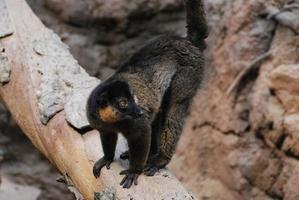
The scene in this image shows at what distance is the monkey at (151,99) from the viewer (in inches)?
128

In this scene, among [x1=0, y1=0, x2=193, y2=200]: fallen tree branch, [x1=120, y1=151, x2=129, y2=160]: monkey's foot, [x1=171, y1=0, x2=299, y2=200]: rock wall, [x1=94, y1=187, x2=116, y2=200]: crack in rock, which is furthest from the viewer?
[x1=171, y1=0, x2=299, y2=200]: rock wall

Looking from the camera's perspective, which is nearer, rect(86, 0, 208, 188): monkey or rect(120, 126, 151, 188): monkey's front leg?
rect(86, 0, 208, 188): monkey

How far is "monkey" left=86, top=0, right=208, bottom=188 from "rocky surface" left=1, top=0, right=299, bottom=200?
3.61 ft

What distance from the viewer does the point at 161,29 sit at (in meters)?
5.81

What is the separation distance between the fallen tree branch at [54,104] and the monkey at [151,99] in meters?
0.10

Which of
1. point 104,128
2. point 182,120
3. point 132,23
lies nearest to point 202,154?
point 132,23

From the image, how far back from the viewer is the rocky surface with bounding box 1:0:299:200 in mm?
4680

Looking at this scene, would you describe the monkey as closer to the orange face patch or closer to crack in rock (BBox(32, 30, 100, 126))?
the orange face patch

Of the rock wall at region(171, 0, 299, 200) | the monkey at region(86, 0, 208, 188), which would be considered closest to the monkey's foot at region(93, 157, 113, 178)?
the monkey at region(86, 0, 208, 188)

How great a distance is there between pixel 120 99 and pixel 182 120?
585mm

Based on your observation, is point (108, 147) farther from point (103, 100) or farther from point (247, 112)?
point (247, 112)

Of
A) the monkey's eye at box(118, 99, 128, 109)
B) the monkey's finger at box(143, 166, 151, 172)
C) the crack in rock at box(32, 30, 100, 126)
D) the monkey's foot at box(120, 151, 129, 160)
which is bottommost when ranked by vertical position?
the monkey's foot at box(120, 151, 129, 160)

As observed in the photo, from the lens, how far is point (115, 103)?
10.6 feet

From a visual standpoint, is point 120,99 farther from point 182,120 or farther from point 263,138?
point 263,138
